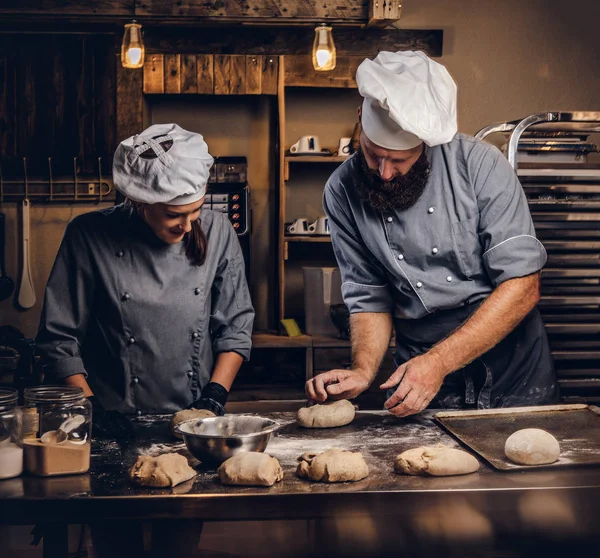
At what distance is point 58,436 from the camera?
1801mm

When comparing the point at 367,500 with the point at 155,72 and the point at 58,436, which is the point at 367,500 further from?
the point at 155,72

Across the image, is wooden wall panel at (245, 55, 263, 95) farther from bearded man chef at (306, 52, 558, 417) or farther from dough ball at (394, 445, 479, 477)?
dough ball at (394, 445, 479, 477)

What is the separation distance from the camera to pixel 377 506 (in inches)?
63.8

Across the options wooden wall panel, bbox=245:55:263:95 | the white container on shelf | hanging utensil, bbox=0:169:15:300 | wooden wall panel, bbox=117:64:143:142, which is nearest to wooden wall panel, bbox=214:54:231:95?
wooden wall panel, bbox=245:55:263:95

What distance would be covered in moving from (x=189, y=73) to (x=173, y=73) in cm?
11

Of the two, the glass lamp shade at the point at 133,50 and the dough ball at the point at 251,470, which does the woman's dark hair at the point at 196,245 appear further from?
the glass lamp shade at the point at 133,50

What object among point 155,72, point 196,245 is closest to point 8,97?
point 155,72

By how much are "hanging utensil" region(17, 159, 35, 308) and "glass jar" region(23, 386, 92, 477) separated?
413cm

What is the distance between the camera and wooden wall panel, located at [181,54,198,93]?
18.0 ft

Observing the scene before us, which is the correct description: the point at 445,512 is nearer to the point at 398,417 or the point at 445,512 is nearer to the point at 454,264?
the point at 398,417

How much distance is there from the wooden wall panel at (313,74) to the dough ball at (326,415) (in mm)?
3653

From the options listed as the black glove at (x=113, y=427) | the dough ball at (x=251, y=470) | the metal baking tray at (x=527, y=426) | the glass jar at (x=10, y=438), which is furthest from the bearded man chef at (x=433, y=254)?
the glass jar at (x=10, y=438)

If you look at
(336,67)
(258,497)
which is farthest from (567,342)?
(336,67)

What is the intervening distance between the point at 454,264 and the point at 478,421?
1.79 ft
